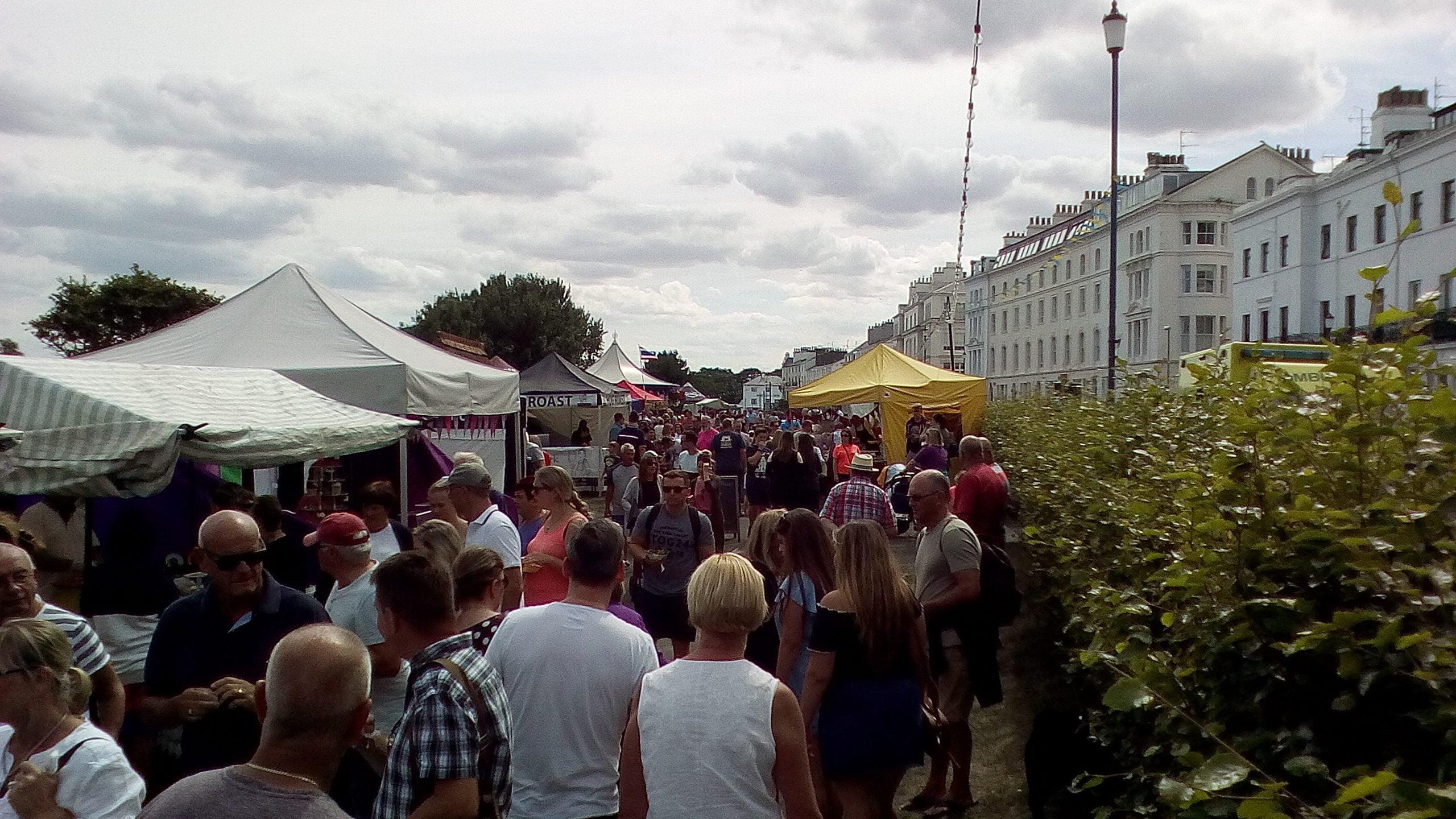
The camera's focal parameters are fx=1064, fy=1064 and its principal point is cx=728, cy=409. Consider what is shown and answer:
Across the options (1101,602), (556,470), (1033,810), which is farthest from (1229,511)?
(556,470)

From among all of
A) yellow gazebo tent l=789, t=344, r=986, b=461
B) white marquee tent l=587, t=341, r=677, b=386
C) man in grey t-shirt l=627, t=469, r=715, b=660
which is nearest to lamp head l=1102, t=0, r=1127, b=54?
yellow gazebo tent l=789, t=344, r=986, b=461

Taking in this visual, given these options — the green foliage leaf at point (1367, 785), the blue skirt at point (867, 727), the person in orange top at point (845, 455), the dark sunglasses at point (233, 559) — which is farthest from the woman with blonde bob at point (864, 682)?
the person in orange top at point (845, 455)

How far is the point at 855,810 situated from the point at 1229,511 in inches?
84.5

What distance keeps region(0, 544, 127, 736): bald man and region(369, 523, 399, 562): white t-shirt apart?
202 centimetres

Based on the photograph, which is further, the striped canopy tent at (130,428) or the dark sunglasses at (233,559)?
the striped canopy tent at (130,428)

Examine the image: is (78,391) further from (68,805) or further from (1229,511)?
(1229,511)

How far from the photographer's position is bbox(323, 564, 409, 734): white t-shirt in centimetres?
396

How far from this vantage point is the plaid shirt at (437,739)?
289 centimetres

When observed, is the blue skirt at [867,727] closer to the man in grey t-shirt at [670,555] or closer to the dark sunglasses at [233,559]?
the dark sunglasses at [233,559]

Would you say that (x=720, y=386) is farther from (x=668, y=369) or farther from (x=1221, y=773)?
(x=1221, y=773)

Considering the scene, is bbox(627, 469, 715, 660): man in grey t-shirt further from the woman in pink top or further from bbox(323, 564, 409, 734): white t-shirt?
bbox(323, 564, 409, 734): white t-shirt

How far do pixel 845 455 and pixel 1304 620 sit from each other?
1228cm

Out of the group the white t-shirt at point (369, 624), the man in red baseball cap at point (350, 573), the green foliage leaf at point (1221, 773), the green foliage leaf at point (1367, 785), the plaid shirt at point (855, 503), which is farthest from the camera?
the plaid shirt at point (855, 503)

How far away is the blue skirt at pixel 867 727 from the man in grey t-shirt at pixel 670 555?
→ 9.10 ft
